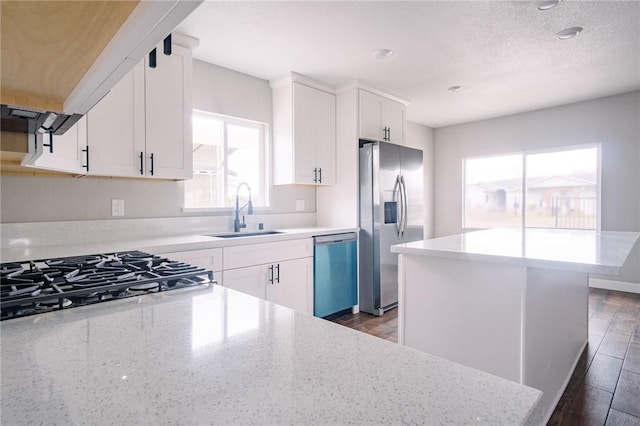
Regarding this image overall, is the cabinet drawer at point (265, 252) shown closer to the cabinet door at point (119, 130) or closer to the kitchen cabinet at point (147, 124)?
the kitchen cabinet at point (147, 124)

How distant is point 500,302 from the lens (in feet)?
5.32

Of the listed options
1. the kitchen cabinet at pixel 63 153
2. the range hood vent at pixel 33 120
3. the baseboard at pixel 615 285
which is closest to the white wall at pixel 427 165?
the baseboard at pixel 615 285

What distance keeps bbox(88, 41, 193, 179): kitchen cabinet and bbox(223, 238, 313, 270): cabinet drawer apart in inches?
29.1

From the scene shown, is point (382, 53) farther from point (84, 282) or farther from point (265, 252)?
point (84, 282)

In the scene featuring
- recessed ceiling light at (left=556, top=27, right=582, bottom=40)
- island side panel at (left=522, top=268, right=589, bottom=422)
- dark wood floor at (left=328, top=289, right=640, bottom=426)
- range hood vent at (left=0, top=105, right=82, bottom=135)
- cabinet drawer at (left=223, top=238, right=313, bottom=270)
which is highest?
recessed ceiling light at (left=556, top=27, right=582, bottom=40)

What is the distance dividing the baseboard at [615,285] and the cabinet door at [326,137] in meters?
3.88

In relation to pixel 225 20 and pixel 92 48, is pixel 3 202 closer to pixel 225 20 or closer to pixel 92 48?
pixel 225 20

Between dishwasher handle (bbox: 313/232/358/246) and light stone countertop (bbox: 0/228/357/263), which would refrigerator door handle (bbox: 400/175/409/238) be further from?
light stone countertop (bbox: 0/228/357/263)

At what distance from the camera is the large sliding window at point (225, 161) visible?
127 inches

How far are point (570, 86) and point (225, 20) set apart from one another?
154 inches

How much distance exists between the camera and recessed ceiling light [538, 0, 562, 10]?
7.48ft

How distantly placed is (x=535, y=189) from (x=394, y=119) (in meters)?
2.59

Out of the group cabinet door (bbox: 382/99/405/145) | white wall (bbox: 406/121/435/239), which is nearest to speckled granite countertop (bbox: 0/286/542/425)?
cabinet door (bbox: 382/99/405/145)

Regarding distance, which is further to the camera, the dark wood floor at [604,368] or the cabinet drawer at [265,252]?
the cabinet drawer at [265,252]
